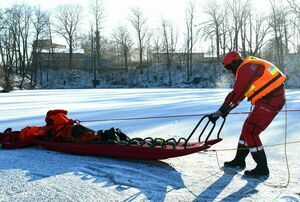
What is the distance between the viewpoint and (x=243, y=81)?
403 centimetres

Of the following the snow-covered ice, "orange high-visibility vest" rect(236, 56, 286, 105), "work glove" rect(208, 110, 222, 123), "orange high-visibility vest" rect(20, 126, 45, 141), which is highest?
"orange high-visibility vest" rect(236, 56, 286, 105)

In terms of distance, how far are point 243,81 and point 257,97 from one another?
0.30m

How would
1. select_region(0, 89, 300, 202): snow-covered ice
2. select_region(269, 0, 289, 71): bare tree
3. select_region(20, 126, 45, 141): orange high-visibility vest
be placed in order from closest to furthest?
select_region(0, 89, 300, 202): snow-covered ice → select_region(20, 126, 45, 141): orange high-visibility vest → select_region(269, 0, 289, 71): bare tree

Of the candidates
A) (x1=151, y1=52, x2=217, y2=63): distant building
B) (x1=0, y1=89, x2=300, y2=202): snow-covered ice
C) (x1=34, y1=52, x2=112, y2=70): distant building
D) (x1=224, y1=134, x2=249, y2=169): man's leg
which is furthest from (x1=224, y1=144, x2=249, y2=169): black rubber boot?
(x1=34, y1=52, x2=112, y2=70): distant building

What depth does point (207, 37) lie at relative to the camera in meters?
42.5

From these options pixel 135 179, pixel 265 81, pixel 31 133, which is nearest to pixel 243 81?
pixel 265 81

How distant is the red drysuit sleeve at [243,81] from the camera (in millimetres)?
4008

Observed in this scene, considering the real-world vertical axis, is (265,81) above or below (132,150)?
above

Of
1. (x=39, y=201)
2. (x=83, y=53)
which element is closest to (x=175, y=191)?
(x=39, y=201)

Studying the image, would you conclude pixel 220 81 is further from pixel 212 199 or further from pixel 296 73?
pixel 212 199

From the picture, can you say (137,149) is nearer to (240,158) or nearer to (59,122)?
(240,158)

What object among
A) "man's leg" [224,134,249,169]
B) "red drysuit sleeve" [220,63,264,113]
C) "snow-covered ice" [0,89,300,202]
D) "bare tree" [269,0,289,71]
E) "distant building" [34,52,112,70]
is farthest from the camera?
"distant building" [34,52,112,70]

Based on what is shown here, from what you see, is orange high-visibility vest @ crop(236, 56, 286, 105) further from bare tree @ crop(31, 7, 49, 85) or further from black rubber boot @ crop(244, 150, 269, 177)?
bare tree @ crop(31, 7, 49, 85)

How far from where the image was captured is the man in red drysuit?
159 inches
